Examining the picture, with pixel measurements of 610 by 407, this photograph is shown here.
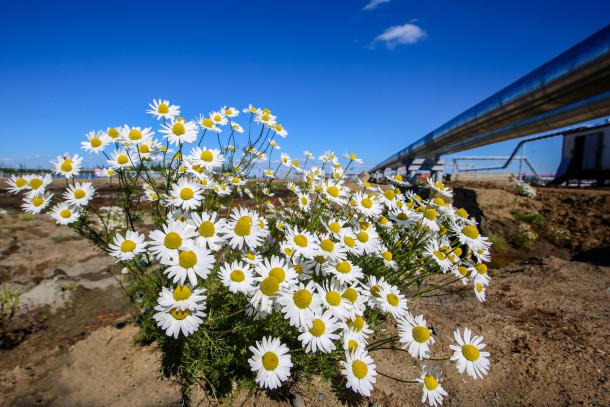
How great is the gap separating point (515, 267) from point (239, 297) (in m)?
4.49

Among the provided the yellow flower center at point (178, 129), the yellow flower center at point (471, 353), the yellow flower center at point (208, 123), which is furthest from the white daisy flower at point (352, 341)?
the yellow flower center at point (208, 123)

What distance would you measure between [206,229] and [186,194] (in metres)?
0.35

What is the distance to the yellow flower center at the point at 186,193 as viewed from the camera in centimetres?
200

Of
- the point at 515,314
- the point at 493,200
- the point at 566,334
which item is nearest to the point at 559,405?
the point at 566,334

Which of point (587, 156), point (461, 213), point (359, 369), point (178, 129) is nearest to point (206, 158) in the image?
point (178, 129)

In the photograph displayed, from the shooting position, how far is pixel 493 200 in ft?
24.2

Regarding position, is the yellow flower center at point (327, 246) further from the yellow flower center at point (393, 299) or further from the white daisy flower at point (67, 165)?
the white daisy flower at point (67, 165)

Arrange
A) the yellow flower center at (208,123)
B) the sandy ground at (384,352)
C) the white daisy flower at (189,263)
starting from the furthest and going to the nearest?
the yellow flower center at (208,123)
the sandy ground at (384,352)
the white daisy flower at (189,263)

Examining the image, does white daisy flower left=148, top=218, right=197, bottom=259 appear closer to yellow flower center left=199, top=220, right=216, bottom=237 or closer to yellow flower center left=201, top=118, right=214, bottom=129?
yellow flower center left=199, top=220, right=216, bottom=237

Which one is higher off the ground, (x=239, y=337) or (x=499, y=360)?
(x=239, y=337)

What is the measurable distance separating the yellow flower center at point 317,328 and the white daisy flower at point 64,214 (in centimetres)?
160

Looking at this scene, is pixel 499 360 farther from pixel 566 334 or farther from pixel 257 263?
pixel 257 263

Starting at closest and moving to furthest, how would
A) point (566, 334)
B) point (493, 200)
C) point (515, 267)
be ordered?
point (566, 334) → point (515, 267) → point (493, 200)

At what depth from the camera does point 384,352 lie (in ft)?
8.69
